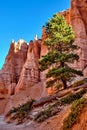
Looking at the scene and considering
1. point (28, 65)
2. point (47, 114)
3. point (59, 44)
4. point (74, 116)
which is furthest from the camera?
point (28, 65)

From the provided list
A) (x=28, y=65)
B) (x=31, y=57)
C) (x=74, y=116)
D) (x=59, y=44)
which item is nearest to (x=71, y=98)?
(x=74, y=116)

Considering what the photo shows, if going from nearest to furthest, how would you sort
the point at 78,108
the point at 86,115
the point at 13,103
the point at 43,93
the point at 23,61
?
the point at 86,115
the point at 78,108
the point at 43,93
the point at 13,103
the point at 23,61

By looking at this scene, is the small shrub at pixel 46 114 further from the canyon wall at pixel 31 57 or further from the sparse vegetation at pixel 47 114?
the canyon wall at pixel 31 57

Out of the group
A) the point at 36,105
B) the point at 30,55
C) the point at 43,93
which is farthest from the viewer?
the point at 30,55

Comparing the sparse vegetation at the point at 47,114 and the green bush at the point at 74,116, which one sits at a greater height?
the green bush at the point at 74,116

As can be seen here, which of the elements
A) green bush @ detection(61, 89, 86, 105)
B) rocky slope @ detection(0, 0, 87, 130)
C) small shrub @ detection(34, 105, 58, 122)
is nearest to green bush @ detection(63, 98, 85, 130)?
small shrub @ detection(34, 105, 58, 122)

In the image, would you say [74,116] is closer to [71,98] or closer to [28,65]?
[71,98]

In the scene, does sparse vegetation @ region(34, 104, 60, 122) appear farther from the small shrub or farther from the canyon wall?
the canyon wall

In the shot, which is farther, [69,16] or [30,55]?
[30,55]

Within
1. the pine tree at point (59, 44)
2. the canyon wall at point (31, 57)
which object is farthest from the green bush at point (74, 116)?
the canyon wall at point (31, 57)

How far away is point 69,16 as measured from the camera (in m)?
59.1

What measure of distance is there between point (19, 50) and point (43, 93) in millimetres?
20391

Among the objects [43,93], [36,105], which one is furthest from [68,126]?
[43,93]

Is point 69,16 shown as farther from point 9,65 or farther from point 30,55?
point 9,65
